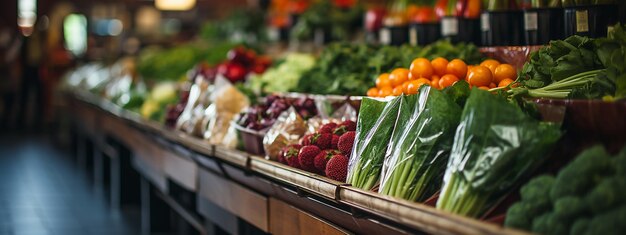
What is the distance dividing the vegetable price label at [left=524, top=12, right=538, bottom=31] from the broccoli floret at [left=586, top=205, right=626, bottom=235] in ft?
5.23

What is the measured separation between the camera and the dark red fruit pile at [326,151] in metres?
2.52

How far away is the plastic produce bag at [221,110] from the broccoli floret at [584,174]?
2.40 m

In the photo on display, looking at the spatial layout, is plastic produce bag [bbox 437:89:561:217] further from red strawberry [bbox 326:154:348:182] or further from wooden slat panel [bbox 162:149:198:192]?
wooden slat panel [bbox 162:149:198:192]

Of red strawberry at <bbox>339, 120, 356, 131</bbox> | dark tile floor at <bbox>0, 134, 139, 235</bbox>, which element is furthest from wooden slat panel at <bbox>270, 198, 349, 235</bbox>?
dark tile floor at <bbox>0, 134, 139, 235</bbox>

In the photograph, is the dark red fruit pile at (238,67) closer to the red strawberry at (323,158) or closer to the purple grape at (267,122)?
the purple grape at (267,122)

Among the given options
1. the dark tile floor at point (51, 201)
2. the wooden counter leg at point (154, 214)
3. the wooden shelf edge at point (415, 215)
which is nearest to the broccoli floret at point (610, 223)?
the wooden shelf edge at point (415, 215)

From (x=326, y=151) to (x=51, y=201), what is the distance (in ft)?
17.1

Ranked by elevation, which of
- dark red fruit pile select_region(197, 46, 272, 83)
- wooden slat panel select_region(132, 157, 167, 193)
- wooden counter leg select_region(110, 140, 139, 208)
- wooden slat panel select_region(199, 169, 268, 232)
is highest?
dark red fruit pile select_region(197, 46, 272, 83)

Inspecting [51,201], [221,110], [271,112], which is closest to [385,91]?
[271,112]

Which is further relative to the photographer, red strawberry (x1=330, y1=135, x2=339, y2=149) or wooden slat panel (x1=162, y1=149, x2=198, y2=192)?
wooden slat panel (x1=162, y1=149, x2=198, y2=192)

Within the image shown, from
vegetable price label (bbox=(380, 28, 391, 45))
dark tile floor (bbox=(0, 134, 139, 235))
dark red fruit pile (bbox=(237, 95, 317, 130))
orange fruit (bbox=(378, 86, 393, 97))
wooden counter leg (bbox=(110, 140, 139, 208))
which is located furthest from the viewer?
wooden counter leg (bbox=(110, 140, 139, 208))

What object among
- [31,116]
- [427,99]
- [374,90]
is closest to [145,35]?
[31,116]

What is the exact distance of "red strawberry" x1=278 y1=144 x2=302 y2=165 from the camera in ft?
9.37

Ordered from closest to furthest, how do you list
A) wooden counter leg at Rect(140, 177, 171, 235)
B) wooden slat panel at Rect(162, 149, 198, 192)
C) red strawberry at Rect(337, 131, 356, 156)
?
red strawberry at Rect(337, 131, 356, 156) < wooden slat panel at Rect(162, 149, 198, 192) < wooden counter leg at Rect(140, 177, 171, 235)
